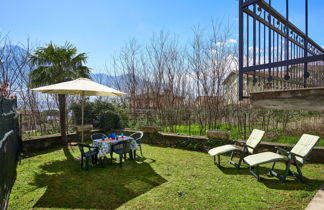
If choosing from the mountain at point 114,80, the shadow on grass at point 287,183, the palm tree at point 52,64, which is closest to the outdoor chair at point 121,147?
the shadow on grass at point 287,183

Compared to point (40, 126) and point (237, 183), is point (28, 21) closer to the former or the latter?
point (40, 126)

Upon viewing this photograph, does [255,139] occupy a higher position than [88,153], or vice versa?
[255,139]

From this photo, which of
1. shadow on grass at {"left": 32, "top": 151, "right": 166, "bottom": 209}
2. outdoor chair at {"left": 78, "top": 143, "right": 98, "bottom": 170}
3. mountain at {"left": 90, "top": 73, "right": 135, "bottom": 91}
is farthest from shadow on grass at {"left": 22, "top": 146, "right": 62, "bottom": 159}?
mountain at {"left": 90, "top": 73, "right": 135, "bottom": 91}

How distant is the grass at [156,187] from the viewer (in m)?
3.03

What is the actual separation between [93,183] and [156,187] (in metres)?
1.27

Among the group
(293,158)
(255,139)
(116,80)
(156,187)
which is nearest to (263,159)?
(293,158)

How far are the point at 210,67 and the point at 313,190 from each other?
19.4 ft

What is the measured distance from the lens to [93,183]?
3.92 m

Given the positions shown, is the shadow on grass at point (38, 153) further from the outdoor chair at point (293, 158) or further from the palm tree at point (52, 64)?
the outdoor chair at point (293, 158)

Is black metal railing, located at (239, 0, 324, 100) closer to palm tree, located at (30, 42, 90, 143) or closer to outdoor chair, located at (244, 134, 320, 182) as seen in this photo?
outdoor chair, located at (244, 134, 320, 182)

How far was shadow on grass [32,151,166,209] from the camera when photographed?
10.3 feet

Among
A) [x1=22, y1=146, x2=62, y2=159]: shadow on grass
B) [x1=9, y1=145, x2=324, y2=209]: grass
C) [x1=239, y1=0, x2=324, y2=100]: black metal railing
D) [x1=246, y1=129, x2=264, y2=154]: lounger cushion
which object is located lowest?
[x1=22, y1=146, x2=62, y2=159]: shadow on grass

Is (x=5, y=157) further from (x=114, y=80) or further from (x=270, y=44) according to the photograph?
(x=114, y=80)

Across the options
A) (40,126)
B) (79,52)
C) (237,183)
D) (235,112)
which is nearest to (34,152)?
(40,126)
